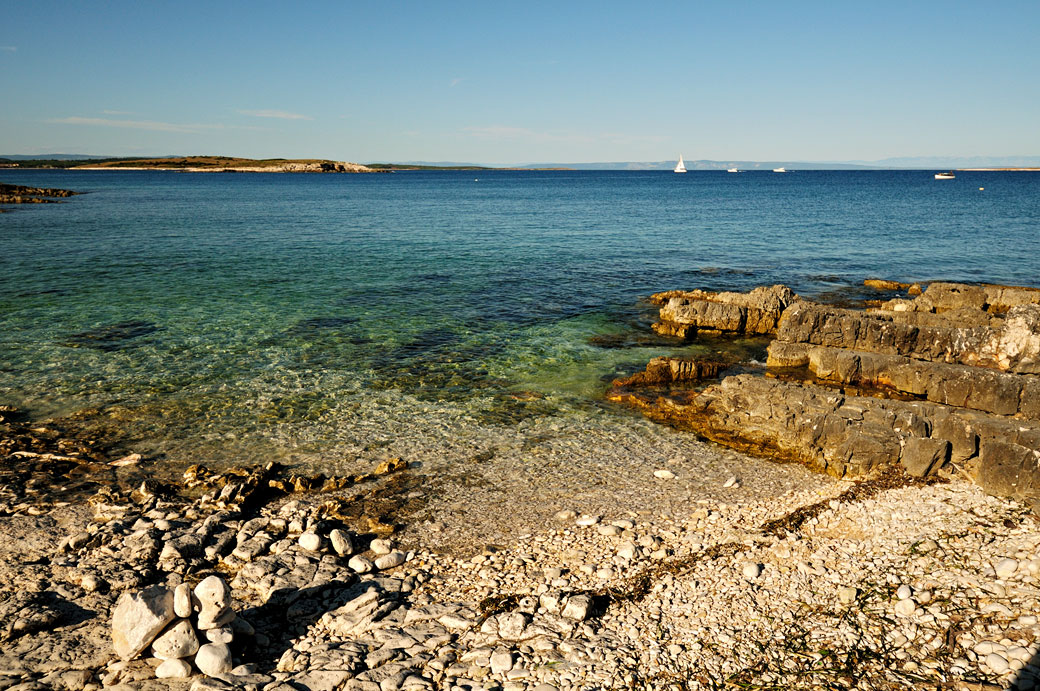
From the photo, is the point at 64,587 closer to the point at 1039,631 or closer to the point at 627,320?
the point at 1039,631

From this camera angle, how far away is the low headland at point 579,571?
7.13 metres

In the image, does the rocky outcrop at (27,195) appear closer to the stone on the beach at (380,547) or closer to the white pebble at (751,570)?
the stone on the beach at (380,547)

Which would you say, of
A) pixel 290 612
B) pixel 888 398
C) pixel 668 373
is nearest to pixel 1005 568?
pixel 888 398

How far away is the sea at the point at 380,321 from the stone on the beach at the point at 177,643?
5497 mm

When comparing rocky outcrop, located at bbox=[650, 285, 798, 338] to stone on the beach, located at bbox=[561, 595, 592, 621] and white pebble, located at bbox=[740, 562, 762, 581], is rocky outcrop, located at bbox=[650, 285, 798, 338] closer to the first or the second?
white pebble, located at bbox=[740, 562, 762, 581]

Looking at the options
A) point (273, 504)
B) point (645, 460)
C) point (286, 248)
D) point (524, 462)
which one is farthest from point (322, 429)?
point (286, 248)

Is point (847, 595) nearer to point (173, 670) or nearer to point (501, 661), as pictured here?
point (501, 661)

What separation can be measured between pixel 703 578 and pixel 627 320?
55.4 ft

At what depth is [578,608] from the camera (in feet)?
26.2

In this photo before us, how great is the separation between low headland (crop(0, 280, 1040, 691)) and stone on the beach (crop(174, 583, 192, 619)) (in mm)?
13

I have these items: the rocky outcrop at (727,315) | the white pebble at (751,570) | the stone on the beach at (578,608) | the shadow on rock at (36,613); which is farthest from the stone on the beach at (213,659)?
the rocky outcrop at (727,315)

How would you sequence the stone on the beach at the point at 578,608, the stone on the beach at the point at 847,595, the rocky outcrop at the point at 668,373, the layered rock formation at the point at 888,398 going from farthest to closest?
the rocky outcrop at the point at 668,373 < the layered rock formation at the point at 888,398 < the stone on the beach at the point at 847,595 < the stone on the beach at the point at 578,608

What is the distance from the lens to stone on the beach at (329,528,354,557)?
9570 millimetres

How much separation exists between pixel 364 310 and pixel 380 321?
2.15m
